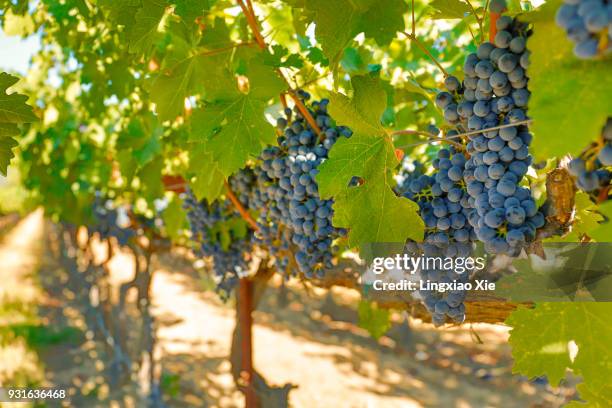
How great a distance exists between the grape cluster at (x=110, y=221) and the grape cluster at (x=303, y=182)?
492 cm

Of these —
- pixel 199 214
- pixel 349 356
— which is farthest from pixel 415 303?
pixel 349 356

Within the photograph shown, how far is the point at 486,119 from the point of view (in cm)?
131

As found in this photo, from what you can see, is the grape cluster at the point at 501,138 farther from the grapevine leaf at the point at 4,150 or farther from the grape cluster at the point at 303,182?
the grapevine leaf at the point at 4,150

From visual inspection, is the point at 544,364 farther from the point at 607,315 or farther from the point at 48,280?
the point at 48,280

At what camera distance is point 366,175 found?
4.83 ft

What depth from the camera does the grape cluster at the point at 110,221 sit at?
6.76 metres

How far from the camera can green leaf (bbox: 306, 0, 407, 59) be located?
1339 mm

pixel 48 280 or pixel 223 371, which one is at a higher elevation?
pixel 48 280

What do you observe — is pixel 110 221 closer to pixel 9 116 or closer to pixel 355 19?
pixel 9 116

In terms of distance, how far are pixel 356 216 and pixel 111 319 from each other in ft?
24.4

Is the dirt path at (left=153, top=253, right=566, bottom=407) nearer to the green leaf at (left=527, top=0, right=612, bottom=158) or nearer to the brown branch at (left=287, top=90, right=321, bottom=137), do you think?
the brown branch at (left=287, top=90, right=321, bottom=137)

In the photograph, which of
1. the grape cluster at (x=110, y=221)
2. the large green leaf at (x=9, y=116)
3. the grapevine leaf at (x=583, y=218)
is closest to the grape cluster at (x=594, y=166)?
the grapevine leaf at (x=583, y=218)

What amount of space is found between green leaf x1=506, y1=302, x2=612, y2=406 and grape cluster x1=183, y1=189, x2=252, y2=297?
5.76ft

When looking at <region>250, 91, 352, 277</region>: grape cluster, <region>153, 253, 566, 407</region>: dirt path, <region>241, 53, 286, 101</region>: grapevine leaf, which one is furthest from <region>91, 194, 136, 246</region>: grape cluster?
<region>241, 53, 286, 101</region>: grapevine leaf
